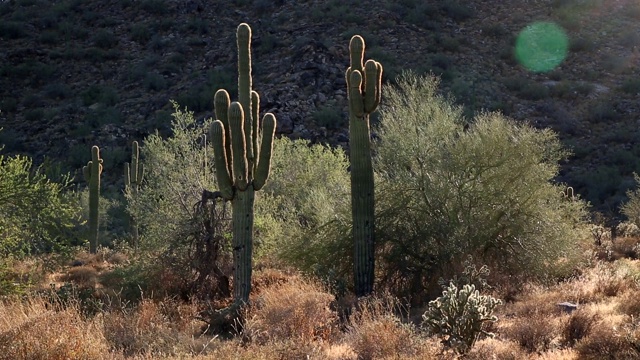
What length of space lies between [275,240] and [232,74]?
24.9 m

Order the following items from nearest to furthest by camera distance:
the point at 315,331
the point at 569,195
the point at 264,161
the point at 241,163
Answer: the point at 315,331 → the point at 241,163 → the point at 264,161 → the point at 569,195

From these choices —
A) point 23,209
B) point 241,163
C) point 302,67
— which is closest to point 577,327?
point 241,163

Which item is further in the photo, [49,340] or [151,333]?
[151,333]

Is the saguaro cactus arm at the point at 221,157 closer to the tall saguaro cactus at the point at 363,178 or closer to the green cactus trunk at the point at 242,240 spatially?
the green cactus trunk at the point at 242,240

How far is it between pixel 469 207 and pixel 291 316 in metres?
5.60

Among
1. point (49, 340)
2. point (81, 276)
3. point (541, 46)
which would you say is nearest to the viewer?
→ point (49, 340)

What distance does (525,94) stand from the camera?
3516 centimetres

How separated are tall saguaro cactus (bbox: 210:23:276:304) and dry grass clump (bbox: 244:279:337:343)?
67 centimetres

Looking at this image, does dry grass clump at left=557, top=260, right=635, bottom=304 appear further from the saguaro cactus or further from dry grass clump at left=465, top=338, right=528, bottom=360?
the saguaro cactus

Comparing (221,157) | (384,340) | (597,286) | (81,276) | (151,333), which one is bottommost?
(81,276)

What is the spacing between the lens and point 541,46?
131 ft

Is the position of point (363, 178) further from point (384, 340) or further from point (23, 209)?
point (23, 209)

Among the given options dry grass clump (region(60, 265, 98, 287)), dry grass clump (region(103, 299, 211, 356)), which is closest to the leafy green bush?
dry grass clump (region(103, 299, 211, 356))

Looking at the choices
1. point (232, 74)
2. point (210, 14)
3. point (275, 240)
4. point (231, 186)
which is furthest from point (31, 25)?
point (231, 186)
